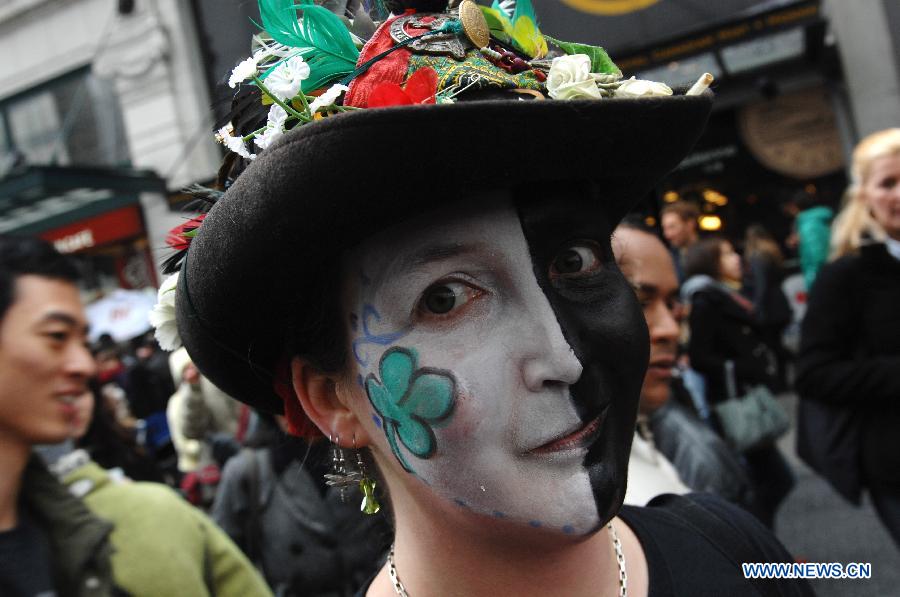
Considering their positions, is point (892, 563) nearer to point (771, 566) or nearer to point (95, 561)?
point (771, 566)

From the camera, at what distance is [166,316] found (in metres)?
1.61

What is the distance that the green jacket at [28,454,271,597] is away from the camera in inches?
75.4

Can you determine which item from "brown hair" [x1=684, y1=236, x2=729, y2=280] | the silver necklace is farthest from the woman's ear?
"brown hair" [x1=684, y1=236, x2=729, y2=280]

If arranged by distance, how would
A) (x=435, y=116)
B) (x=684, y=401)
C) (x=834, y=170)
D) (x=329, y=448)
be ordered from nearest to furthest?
(x=435, y=116)
(x=329, y=448)
(x=684, y=401)
(x=834, y=170)

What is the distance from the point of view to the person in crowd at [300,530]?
11.2 ft

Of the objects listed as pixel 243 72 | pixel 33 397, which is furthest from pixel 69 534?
pixel 243 72

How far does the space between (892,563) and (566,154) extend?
3982 millimetres

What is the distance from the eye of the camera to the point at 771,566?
1440 millimetres

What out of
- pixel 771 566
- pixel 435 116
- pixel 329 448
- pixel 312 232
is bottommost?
pixel 771 566

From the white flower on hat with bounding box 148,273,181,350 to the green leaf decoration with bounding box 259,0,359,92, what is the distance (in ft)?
1.66

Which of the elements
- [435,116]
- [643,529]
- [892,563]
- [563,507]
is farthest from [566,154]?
[892,563]

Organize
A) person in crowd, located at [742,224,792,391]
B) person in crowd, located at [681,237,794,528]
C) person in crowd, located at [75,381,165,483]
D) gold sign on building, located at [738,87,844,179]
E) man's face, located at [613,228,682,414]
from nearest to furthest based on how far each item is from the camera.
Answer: man's face, located at [613,228,682,414] → person in crowd, located at [75,381,165,483] → person in crowd, located at [681,237,794,528] → person in crowd, located at [742,224,792,391] → gold sign on building, located at [738,87,844,179]

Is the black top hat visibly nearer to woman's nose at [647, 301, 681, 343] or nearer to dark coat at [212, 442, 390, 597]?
woman's nose at [647, 301, 681, 343]

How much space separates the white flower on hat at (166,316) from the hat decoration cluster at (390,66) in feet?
0.52
